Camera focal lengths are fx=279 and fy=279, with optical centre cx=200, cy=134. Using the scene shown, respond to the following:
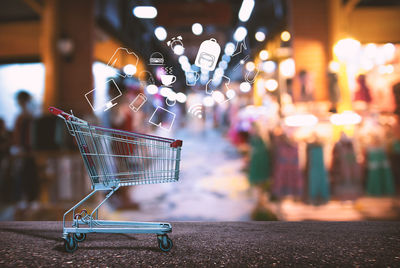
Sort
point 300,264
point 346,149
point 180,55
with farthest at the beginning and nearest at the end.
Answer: point 346,149 → point 180,55 → point 300,264

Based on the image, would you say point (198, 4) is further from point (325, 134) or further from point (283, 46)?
point (325, 134)

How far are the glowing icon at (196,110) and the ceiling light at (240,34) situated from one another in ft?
3.18

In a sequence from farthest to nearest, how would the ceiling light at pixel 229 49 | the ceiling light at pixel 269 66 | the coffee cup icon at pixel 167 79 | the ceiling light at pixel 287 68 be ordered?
the ceiling light at pixel 287 68 → the ceiling light at pixel 269 66 → the ceiling light at pixel 229 49 → the coffee cup icon at pixel 167 79

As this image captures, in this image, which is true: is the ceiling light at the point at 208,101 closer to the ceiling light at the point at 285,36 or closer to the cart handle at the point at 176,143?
the cart handle at the point at 176,143

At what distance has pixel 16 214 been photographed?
3.62m

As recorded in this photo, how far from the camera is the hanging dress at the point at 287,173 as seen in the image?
3.50m

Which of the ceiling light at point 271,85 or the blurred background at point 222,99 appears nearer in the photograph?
the blurred background at point 222,99

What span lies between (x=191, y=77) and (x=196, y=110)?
0.43 m

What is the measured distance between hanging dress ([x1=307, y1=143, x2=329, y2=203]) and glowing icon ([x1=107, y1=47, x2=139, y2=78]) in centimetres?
246

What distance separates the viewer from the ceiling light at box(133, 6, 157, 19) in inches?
140

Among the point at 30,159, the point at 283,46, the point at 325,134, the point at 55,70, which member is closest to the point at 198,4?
the point at 283,46

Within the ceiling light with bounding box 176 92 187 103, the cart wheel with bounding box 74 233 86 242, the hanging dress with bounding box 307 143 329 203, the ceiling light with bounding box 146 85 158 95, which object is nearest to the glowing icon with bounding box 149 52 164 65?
the ceiling light with bounding box 146 85 158 95

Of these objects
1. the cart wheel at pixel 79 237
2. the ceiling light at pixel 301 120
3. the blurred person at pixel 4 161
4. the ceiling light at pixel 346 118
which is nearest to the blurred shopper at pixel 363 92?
the ceiling light at pixel 346 118

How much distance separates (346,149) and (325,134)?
45 cm
